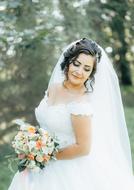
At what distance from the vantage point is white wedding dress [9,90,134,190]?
3674 mm

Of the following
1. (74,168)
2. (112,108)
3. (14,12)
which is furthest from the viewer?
(14,12)

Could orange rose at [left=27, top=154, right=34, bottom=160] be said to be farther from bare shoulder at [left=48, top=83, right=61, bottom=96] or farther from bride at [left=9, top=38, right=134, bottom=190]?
bare shoulder at [left=48, top=83, right=61, bottom=96]

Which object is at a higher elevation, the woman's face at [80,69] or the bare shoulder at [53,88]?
the woman's face at [80,69]

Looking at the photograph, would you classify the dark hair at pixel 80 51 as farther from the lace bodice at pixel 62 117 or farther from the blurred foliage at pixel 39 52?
the blurred foliage at pixel 39 52

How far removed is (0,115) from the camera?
8.16m

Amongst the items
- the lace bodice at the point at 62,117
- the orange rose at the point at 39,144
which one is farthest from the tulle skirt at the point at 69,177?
the orange rose at the point at 39,144

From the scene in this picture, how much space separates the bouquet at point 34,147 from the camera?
140 inches

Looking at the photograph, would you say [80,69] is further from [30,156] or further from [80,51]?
[30,156]

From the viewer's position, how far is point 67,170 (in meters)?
3.83

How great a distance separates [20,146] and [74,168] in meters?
0.46

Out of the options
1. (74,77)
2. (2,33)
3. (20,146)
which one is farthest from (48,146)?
(2,33)

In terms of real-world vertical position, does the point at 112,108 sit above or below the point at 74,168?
above

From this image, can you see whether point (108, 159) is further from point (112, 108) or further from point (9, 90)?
point (9, 90)

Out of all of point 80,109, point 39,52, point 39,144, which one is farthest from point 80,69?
point 39,52
